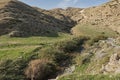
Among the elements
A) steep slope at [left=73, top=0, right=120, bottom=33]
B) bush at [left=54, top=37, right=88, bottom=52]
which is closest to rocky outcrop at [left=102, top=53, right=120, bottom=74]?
bush at [left=54, top=37, right=88, bottom=52]

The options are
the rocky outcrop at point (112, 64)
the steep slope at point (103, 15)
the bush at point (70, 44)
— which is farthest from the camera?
the steep slope at point (103, 15)

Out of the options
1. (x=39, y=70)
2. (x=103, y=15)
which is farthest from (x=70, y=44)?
(x=103, y=15)

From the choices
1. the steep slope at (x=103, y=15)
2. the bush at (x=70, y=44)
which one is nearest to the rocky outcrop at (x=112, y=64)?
the bush at (x=70, y=44)

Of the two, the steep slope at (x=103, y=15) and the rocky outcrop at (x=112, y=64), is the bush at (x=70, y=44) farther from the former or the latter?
the steep slope at (x=103, y=15)

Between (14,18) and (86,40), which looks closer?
(86,40)

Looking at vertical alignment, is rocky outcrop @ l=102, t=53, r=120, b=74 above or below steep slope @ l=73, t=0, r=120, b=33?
below

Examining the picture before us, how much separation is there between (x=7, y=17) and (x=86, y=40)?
75.4ft

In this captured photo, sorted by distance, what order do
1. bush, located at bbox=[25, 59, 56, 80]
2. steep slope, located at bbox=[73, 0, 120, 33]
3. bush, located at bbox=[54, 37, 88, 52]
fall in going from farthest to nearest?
steep slope, located at bbox=[73, 0, 120, 33], bush, located at bbox=[54, 37, 88, 52], bush, located at bbox=[25, 59, 56, 80]

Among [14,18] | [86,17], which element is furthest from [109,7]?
[14,18]

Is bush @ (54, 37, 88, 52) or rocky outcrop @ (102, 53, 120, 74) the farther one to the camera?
bush @ (54, 37, 88, 52)

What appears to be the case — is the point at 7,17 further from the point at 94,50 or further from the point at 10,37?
the point at 94,50

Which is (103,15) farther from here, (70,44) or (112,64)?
(112,64)

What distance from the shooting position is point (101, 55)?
35.1 m

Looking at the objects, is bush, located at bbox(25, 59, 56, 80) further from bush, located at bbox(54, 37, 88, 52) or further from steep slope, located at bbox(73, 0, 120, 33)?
steep slope, located at bbox(73, 0, 120, 33)
